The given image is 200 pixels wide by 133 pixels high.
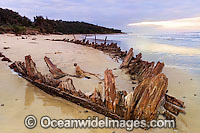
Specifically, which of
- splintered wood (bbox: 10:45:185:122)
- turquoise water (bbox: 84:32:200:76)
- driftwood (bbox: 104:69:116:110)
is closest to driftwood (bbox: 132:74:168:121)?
splintered wood (bbox: 10:45:185:122)

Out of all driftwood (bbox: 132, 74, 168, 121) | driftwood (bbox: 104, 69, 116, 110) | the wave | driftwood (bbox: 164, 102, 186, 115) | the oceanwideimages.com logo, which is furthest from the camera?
the wave

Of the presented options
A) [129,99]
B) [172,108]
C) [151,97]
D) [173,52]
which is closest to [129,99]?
[129,99]

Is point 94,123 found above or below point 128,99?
below

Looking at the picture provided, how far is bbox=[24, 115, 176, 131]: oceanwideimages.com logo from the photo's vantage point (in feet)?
7.61

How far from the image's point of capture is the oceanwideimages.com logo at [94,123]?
2320mm

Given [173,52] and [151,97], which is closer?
[151,97]

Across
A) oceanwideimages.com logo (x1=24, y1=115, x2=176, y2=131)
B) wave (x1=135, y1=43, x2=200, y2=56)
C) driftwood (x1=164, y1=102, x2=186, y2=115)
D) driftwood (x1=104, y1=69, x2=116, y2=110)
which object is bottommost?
oceanwideimages.com logo (x1=24, y1=115, x2=176, y2=131)

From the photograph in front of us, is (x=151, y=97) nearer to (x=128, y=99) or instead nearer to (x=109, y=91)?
(x=128, y=99)

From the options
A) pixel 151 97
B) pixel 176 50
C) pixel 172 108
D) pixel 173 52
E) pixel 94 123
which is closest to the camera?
pixel 151 97

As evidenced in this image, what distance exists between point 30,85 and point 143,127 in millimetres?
3195

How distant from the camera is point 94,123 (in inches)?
97.2

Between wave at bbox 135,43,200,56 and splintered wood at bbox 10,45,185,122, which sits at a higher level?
wave at bbox 135,43,200,56

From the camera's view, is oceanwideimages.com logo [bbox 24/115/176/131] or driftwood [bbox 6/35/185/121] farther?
oceanwideimages.com logo [bbox 24/115/176/131]

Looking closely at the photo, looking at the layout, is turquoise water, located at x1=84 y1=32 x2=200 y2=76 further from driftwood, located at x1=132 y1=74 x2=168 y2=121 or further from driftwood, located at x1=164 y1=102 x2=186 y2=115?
driftwood, located at x1=132 y1=74 x2=168 y2=121
